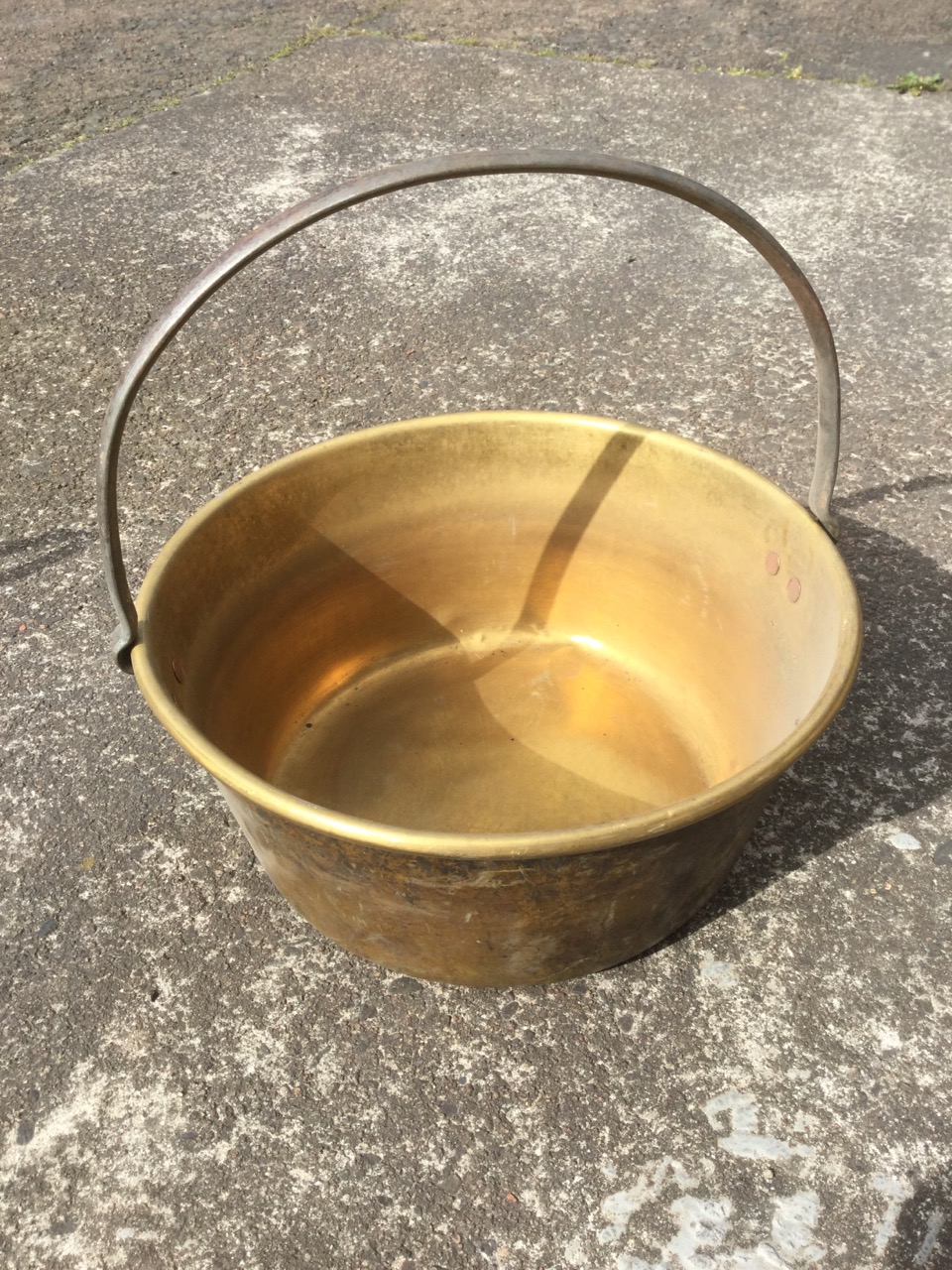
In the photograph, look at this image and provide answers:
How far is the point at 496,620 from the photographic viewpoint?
7.19 ft

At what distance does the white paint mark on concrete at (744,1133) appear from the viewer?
4.69 ft

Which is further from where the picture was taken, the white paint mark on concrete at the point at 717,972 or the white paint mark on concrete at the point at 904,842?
the white paint mark on concrete at the point at 904,842

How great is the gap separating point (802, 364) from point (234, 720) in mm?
1987

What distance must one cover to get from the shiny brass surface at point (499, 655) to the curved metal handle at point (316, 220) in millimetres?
128

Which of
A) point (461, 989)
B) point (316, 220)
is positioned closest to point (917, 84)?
point (316, 220)

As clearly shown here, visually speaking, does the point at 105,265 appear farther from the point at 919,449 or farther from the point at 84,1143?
the point at 84,1143

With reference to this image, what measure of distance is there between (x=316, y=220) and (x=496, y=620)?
101cm

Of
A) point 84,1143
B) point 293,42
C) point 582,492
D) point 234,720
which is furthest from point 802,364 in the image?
point 293,42

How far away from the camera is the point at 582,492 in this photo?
6.61ft

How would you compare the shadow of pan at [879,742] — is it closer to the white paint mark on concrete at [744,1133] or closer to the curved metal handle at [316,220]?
the white paint mark on concrete at [744,1133]

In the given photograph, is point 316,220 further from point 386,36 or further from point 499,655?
point 386,36

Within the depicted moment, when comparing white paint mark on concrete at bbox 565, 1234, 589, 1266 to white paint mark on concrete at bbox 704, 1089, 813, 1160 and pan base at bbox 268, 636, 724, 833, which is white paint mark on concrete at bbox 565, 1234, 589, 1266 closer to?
white paint mark on concrete at bbox 704, 1089, 813, 1160

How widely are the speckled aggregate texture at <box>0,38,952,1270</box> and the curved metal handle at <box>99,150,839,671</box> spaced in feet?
1.84

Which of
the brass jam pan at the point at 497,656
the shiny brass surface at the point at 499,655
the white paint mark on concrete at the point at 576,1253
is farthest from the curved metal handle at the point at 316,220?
the white paint mark on concrete at the point at 576,1253
